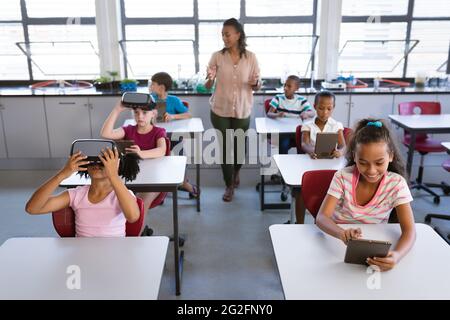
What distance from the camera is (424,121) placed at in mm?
3570

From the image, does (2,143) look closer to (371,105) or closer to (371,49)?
(371,105)

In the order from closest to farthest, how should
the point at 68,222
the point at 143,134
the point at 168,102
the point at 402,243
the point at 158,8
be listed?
the point at 402,243
the point at 68,222
the point at 143,134
the point at 168,102
the point at 158,8

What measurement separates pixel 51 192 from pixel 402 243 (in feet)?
4.14

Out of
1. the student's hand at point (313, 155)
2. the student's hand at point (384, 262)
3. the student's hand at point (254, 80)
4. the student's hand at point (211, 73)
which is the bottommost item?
the student's hand at point (384, 262)

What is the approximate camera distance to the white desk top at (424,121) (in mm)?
3396

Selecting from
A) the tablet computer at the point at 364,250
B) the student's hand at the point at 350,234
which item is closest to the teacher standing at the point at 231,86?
the student's hand at the point at 350,234

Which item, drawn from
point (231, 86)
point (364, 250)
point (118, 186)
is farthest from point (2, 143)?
point (364, 250)

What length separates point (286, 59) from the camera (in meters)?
4.79

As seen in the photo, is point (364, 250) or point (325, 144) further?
point (325, 144)

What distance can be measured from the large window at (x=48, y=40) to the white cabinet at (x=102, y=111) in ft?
2.14

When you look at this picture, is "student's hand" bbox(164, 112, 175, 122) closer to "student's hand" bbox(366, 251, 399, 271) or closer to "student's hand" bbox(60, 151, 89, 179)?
"student's hand" bbox(60, 151, 89, 179)

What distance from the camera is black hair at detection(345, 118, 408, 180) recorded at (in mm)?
1680

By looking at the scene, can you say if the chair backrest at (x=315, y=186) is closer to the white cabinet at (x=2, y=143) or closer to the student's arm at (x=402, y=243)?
the student's arm at (x=402, y=243)
